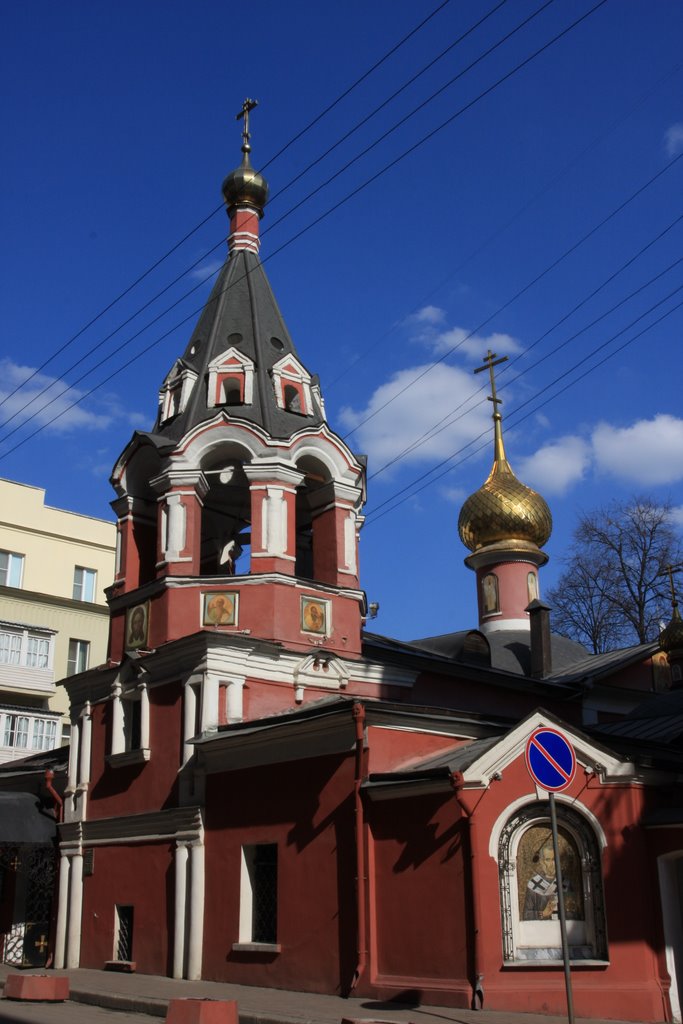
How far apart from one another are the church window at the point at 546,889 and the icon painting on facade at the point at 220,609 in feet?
19.4

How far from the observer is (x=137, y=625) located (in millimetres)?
16359

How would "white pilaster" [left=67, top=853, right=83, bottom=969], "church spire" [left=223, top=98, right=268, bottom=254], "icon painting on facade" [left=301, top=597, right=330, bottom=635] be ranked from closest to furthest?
"white pilaster" [left=67, top=853, right=83, bottom=969] < "icon painting on facade" [left=301, top=597, right=330, bottom=635] < "church spire" [left=223, top=98, right=268, bottom=254]

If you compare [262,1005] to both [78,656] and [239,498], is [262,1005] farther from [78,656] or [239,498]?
[78,656]

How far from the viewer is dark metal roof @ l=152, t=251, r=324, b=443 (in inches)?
673

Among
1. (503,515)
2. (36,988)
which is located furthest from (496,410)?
(36,988)

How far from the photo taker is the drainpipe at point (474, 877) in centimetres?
1019

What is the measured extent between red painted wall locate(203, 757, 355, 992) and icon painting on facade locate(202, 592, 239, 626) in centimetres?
249

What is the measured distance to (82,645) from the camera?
3425 cm

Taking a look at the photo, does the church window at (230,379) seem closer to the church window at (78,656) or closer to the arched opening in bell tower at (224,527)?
the arched opening in bell tower at (224,527)

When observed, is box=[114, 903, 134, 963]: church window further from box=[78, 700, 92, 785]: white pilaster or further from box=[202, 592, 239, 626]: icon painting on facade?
box=[202, 592, 239, 626]: icon painting on facade

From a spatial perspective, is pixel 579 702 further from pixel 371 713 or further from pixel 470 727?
pixel 371 713

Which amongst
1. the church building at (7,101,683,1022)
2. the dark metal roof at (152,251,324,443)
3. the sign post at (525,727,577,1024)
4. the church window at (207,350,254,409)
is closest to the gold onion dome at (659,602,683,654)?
the church building at (7,101,683,1022)

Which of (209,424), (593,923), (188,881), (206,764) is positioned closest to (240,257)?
(209,424)

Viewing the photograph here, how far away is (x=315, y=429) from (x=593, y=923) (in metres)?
8.79
